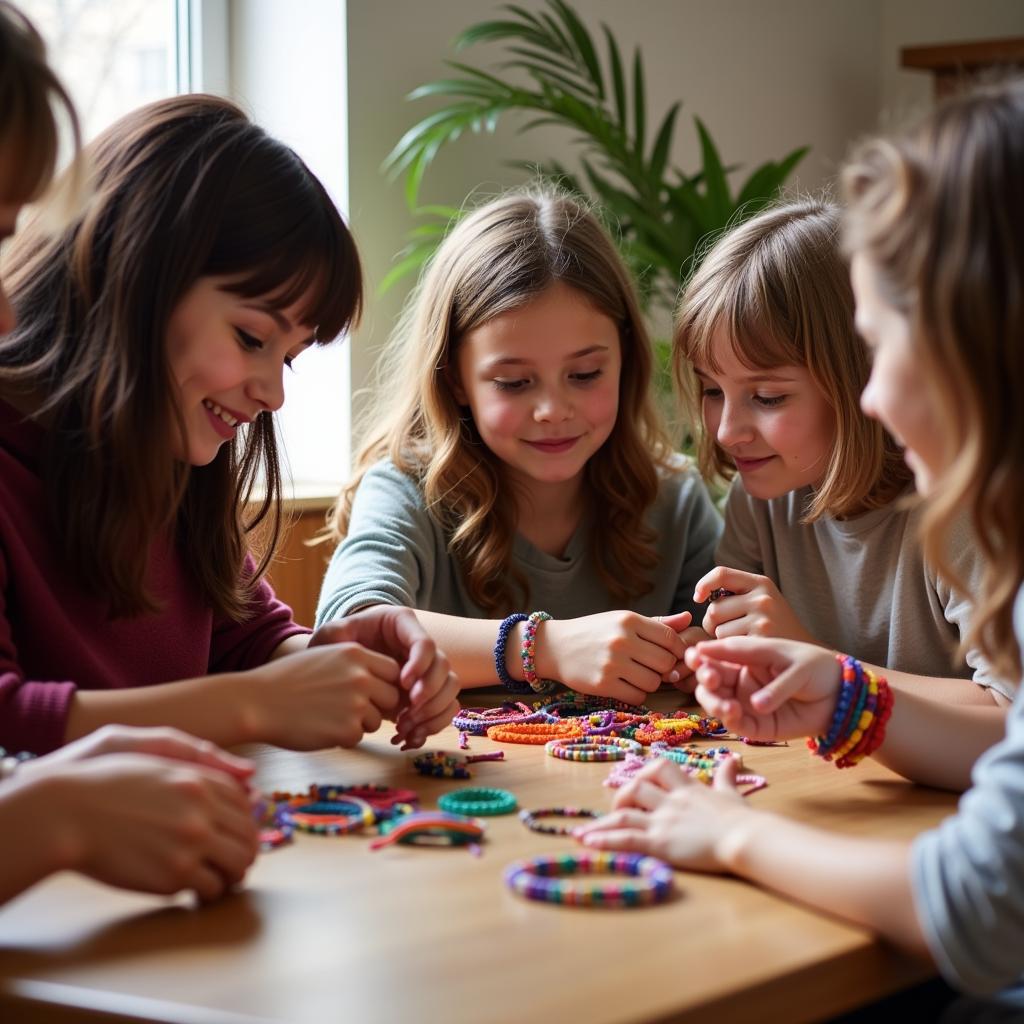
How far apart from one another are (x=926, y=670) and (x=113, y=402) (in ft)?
3.34

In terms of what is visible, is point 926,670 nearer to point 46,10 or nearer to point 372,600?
point 372,600

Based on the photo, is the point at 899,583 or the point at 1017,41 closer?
the point at 899,583

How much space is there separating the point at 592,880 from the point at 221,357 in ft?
2.37

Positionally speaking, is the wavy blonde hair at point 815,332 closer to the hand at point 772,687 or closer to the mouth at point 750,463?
the mouth at point 750,463

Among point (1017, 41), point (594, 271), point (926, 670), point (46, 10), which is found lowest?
point (926, 670)

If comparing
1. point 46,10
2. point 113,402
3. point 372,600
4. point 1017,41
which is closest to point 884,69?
point 1017,41

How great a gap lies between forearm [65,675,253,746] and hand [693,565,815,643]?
1.87 feet

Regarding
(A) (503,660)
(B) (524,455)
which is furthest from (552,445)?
(A) (503,660)

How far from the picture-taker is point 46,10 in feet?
8.79

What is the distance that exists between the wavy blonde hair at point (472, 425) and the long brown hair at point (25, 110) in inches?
35.8

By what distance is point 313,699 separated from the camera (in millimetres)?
1249

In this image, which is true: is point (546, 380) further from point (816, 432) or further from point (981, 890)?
point (981, 890)

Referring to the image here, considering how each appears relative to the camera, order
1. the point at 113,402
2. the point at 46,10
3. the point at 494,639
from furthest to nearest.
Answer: the point at 46,10 → the point at 494,639 → the point at 113,402

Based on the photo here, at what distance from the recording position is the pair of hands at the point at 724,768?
96cm
